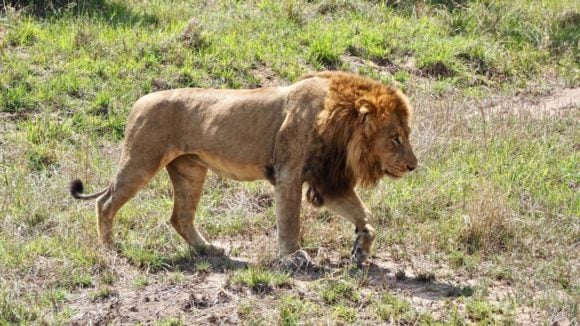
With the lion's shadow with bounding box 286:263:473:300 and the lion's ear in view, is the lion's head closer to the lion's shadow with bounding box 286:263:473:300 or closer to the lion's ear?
the lion's ear

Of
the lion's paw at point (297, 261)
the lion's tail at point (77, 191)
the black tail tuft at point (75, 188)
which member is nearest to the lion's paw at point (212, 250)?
the lion's paw at point (297, 261)

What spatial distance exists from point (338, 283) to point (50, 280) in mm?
1582

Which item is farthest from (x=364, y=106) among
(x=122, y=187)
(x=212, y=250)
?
(x=122, y=187)

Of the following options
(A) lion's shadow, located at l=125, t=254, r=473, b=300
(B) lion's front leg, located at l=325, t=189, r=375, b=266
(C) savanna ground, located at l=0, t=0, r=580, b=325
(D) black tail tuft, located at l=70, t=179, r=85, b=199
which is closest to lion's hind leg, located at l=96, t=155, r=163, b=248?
(C) savanna ground, located at l=0, t=0, r=580, b=325

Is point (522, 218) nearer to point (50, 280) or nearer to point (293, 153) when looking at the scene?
point (293, 153)

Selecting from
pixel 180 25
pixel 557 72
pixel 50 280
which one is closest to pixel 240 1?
pixel 180 25

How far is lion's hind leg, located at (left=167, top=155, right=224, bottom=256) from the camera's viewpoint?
6676 mm

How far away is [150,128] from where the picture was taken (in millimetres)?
6406

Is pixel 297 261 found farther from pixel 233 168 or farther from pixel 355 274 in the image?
pixel 233 168

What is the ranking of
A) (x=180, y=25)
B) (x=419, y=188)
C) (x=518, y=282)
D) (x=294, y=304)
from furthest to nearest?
(x=180, y=25), (x=419, y=188), (x=518, y=282), (x=294, y=304)

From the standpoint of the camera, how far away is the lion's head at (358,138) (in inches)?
240

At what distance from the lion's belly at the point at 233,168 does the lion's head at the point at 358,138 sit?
0.40 meters

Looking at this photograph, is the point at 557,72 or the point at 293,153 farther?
the point at 557,72

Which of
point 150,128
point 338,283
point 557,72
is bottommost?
point 557,72
